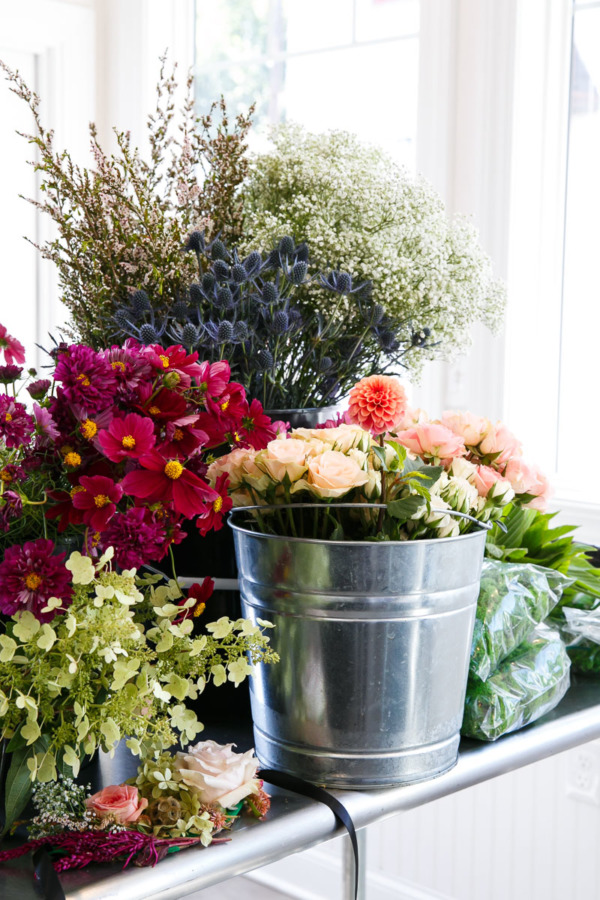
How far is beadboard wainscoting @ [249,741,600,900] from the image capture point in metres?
2.04

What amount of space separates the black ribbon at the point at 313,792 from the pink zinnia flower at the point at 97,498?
27cm

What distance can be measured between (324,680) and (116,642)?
0.18 meters

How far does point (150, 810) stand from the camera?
29.1 inches

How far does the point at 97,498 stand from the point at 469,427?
504 millimetres

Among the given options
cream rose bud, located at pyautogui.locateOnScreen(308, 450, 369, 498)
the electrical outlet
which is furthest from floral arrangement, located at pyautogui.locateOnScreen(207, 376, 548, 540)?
the electrical outlet

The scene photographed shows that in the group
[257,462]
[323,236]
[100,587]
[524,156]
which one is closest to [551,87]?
[524,156]

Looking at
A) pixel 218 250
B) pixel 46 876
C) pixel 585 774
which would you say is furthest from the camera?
pixel 585 774

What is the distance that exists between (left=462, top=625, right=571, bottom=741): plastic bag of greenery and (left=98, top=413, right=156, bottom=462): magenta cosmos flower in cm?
41

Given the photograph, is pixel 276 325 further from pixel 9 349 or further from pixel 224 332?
pixel 9 349

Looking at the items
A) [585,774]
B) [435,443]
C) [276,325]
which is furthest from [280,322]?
[585,774]

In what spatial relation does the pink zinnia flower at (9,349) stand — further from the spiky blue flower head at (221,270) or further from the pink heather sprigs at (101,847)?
the pink heather sprigs at (101,847)

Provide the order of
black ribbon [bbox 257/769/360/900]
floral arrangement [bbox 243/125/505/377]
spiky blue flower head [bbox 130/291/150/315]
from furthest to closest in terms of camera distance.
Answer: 1. floral arrangement [bbox 243/125/505/377]
2. spiky blue flower head [bbox 130/291/150/315]
3. black ribbon [bbox 257/769/360/900]

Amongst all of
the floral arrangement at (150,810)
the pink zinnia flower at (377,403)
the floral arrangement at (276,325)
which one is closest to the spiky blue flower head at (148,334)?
the floral arrangement at (276,325)

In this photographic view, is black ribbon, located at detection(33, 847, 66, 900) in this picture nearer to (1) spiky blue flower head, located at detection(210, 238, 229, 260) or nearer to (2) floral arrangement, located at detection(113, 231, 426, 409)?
(2) floral arrangement, located at detection(113, 231, 426, 409)
